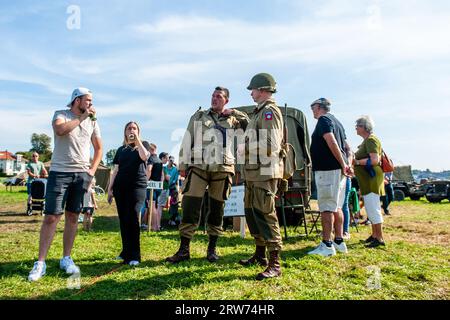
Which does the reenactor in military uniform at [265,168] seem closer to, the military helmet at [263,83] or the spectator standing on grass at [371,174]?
the military helmet at [263,83]

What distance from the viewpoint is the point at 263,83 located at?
4.09m

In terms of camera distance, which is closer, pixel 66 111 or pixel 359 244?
pixel 66 111

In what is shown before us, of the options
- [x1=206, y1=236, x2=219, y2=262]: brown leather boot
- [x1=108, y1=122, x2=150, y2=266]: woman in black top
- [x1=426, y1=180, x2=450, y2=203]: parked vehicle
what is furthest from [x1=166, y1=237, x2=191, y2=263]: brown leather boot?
[x1=426, y1=180, x2=450, y2=203]: parked vehicle

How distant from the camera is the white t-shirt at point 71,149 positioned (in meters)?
3.94

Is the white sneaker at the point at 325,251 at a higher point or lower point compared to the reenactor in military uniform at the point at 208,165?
lower

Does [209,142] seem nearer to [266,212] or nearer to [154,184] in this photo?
[266,212]

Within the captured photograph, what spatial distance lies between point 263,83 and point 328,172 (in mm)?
1876

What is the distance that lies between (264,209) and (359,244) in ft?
10.2

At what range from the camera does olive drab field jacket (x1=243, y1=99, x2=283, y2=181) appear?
3.85 meters

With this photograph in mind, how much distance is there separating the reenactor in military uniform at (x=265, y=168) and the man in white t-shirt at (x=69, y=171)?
1.93 meters

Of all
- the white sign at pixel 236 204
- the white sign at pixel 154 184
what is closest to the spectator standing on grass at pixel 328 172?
the white sign at pixel 236 204
